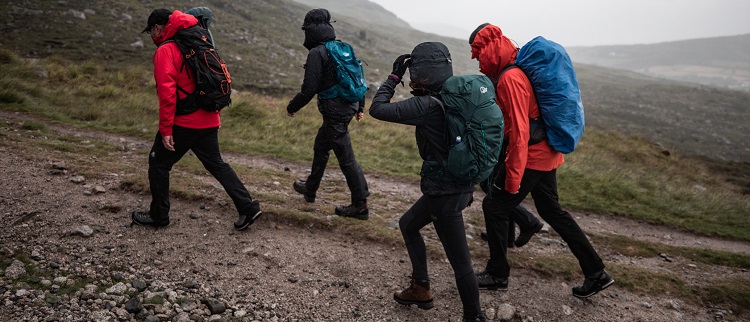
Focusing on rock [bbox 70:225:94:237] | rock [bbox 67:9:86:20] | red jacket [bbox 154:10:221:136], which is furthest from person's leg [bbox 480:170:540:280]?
rock [bbox 67:9:86:20]

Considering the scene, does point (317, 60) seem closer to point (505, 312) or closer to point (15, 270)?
point (505, 312)

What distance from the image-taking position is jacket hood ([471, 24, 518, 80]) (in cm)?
472

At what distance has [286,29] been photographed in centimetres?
3581

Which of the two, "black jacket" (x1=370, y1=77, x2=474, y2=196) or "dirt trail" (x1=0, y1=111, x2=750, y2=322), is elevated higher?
"black jacket" (x1=370, y1=77, x2=474, y2=196)

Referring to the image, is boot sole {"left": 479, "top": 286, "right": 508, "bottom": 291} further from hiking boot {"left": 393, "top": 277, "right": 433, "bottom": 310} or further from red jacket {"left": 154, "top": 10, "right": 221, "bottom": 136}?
red jacket {"left": 154, "top": 10, "right": 221, "bottom": 136}

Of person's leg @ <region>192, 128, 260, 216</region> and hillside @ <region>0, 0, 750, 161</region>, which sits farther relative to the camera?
hillside @ <region>0, 0, 750, 161</region>

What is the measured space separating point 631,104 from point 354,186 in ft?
160

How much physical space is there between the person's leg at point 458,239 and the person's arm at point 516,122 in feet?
1.81

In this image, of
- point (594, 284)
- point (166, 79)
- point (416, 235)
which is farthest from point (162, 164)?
point (594, 284)

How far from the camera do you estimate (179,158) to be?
5602mm

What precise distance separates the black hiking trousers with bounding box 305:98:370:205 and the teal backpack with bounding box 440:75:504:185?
2.71 metres

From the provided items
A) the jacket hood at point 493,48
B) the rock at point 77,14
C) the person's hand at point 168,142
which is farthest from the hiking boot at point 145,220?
the rock at point 77,14

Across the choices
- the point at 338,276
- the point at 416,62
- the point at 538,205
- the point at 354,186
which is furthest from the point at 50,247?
the point at 538,205

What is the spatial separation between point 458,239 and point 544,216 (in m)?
1.64
